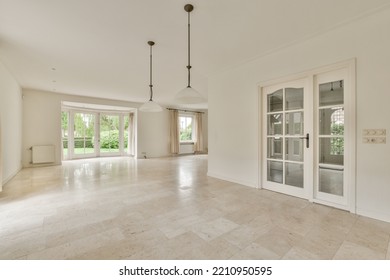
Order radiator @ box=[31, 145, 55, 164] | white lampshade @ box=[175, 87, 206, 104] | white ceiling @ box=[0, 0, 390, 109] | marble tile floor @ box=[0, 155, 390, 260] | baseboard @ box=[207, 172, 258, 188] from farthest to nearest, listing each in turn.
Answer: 1. radiator @ box=[31, 145, 55, 164]
2. baseboard @ box=[207, 172, 258, 188]
3. white lampshade @ box=[175, 87, 206, 104]
4. white ceiling @ box=[0, 0, 390, 109]
5. marble tile floor @ box=[0, 155, 390, 260]

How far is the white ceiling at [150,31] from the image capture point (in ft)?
7.64

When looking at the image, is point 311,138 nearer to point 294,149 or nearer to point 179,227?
point 294,149

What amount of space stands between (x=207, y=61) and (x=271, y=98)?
160cm

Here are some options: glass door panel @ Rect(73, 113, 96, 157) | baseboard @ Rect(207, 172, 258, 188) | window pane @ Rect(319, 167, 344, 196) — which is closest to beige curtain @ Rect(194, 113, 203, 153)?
glass door panel @ Rect(73, 113, 96, 157)

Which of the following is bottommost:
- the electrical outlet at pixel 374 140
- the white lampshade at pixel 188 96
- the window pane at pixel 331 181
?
the window pane at pixel 331 181

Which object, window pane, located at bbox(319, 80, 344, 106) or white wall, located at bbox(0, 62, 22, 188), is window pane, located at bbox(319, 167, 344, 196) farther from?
white wall, located at bbox(0, 62, 22, 188)

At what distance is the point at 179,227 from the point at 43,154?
6842 mm

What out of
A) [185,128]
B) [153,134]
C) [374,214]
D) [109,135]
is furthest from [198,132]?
[374,214]

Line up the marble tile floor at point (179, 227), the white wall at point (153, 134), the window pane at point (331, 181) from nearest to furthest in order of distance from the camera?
the marble tile floor at point (179, 227)
the window pane at point (331, 181)
the white wall at point (153, 134)

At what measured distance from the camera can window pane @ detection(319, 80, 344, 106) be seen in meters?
2.82

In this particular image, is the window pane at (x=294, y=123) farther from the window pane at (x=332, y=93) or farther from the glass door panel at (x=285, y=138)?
the window pane at (x=332, y=93)

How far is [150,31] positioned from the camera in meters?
2.90

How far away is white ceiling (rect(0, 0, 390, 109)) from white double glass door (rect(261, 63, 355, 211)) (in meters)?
0.85

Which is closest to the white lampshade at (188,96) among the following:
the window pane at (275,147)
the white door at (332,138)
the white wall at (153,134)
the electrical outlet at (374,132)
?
the window pane at (275,147)
